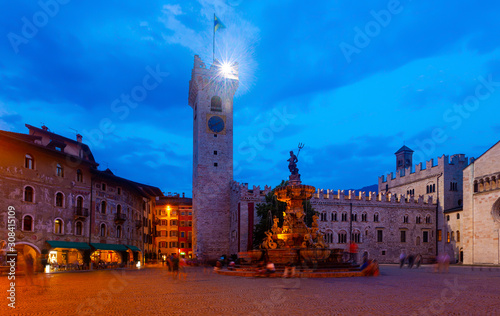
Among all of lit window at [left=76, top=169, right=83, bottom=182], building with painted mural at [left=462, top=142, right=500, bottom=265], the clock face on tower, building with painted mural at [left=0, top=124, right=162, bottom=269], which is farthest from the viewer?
the clock face on tower

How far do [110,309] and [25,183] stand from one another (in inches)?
1023

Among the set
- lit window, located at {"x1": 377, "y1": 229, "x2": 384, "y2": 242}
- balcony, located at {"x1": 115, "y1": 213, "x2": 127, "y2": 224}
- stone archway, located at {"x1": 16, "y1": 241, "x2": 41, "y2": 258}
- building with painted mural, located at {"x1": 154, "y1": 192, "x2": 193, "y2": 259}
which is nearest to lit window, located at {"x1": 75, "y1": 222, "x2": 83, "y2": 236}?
stone archway, located at {"x1": 16, "y1": 241, "x2": 41, "y2": 258}

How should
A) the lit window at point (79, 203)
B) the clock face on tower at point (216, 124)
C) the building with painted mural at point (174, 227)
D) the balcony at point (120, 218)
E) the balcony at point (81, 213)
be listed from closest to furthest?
the balcony at point (81, 213), the lit window at point (79, 203), the balcony at point (120, 218), the clock face on tower at point (216, 124), the building with painted mural at point (174, 227)

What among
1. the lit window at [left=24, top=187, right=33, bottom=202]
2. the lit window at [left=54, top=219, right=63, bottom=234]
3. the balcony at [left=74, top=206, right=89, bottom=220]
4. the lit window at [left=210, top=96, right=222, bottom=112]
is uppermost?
the lit window at [left=210, top=96, right=222, bottom=112]

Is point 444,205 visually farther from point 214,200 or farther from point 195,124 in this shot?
point 195,124

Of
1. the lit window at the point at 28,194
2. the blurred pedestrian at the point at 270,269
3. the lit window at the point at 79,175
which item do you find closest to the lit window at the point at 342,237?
the lit window at the point at 79,175

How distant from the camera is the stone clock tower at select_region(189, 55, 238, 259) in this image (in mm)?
60312

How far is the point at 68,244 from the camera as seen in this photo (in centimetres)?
3684

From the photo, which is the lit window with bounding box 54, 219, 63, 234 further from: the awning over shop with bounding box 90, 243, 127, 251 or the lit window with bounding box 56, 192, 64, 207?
the awning over shop with bounding box 90, 243, 127, 251

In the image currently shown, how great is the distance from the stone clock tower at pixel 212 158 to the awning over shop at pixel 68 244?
22517 millimetres

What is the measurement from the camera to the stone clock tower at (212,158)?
6031 centimetres

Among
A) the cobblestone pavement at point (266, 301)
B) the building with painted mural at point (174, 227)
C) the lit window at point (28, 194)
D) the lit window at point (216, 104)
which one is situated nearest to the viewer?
the cobblestone pavement at point (266, 301)

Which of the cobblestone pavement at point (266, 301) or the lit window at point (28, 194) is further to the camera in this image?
the lit window at point (28, 194)

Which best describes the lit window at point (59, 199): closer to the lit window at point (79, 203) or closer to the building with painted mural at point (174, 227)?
the lit window at point (79, 203)
